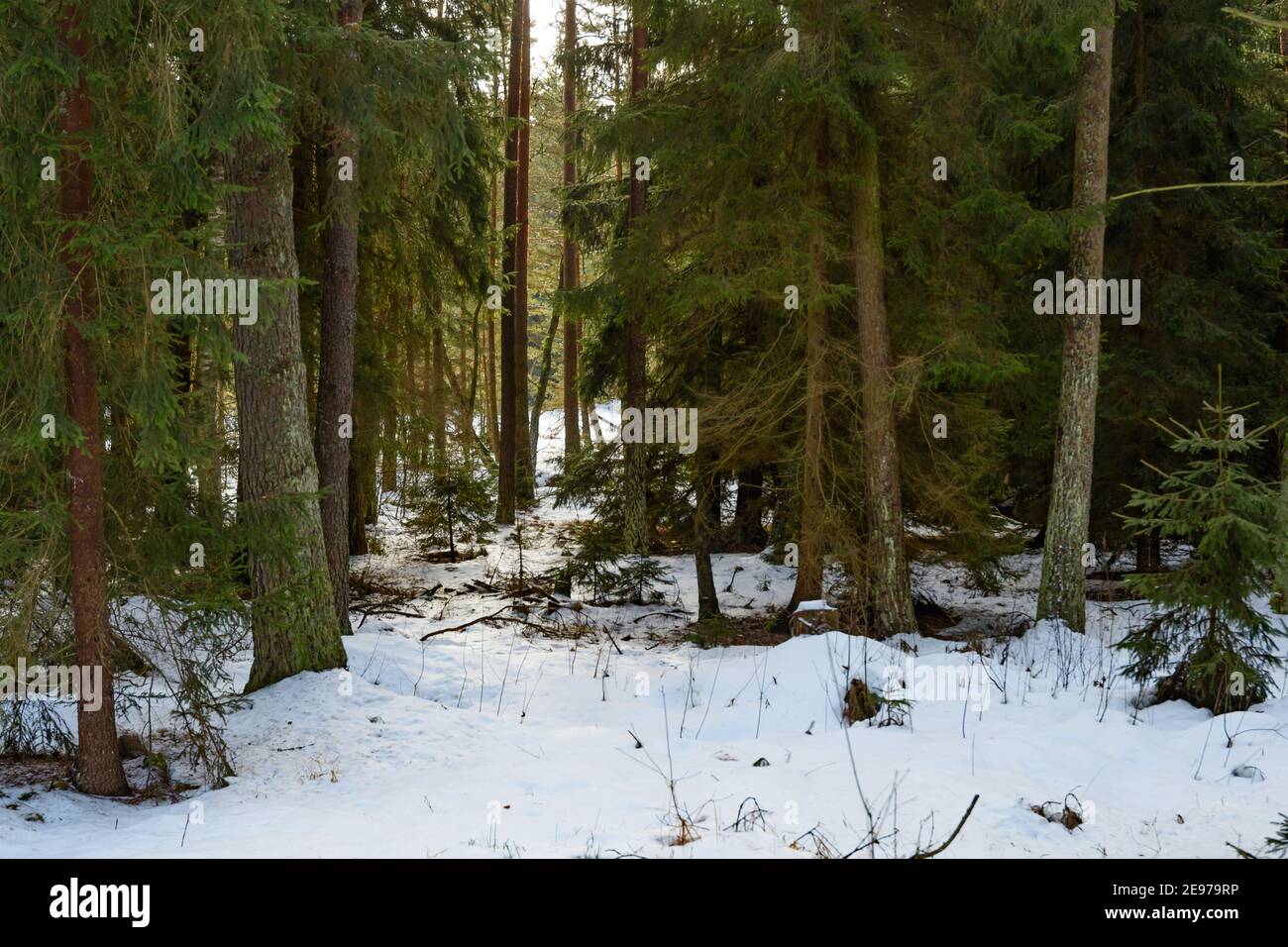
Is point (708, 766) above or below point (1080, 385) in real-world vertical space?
below

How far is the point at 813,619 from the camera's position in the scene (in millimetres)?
9852

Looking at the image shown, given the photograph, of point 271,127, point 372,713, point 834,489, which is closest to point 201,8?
point 271,127

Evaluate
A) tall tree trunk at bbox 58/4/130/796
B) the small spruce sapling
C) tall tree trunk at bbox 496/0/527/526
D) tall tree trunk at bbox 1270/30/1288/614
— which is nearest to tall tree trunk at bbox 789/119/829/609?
tall tree trunk at bbox 1270/30/1288/614

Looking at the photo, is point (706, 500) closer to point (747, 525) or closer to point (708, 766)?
point (708, 766)

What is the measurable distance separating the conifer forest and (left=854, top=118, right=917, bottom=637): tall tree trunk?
0.06m

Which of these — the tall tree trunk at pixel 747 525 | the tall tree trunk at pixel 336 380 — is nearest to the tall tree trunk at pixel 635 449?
the tall tree trunk at pixel 747 525

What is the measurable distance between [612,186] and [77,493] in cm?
1252

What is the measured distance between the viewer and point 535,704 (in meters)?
8.41

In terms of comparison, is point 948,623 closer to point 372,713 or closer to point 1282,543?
point 1282,543

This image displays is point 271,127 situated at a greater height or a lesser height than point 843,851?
greater

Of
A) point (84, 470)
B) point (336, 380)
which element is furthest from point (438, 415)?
point (84, 470)

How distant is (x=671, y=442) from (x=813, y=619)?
10.7 ft

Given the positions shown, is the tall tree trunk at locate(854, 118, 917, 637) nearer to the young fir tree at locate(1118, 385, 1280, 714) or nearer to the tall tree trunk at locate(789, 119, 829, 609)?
the tall tree trunk at locate(789, 119, 829, 609)

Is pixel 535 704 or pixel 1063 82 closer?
pixel 535 704
